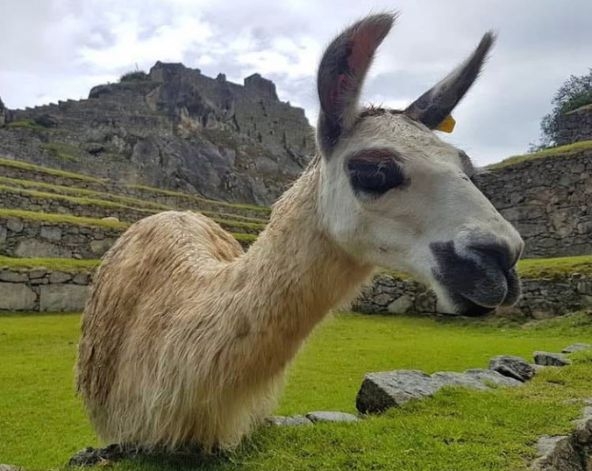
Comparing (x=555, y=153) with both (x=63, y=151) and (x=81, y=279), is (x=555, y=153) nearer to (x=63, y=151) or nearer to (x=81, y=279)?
(x=81, y=279)

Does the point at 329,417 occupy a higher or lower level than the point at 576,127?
lower

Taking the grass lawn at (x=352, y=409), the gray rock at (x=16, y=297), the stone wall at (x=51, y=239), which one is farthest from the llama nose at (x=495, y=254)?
the stone wall at (x=51, y=239)

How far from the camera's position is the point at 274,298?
2.09 m

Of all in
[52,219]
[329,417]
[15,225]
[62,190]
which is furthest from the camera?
[62,190]

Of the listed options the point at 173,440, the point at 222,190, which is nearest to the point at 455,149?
the point at 173,440

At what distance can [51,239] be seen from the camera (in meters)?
12.4

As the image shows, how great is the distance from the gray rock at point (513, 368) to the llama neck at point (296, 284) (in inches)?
140

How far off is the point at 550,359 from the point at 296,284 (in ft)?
15.4

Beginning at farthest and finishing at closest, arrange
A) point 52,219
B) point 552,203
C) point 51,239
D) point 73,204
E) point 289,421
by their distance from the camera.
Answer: point 73,204
point 552,203
point 52,219
point 51,239
point 289,421

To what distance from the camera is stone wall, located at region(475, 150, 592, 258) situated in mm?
14156

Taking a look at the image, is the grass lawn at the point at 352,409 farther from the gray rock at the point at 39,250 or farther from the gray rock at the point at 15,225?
the gray rock at the point at 15,225

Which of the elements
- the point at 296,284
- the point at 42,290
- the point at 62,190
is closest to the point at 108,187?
the point at 62,190

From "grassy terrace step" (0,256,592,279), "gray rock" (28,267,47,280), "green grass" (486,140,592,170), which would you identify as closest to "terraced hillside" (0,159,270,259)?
"grassy terrace step" (0,256,592,279)

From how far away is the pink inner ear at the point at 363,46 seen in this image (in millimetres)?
1919
